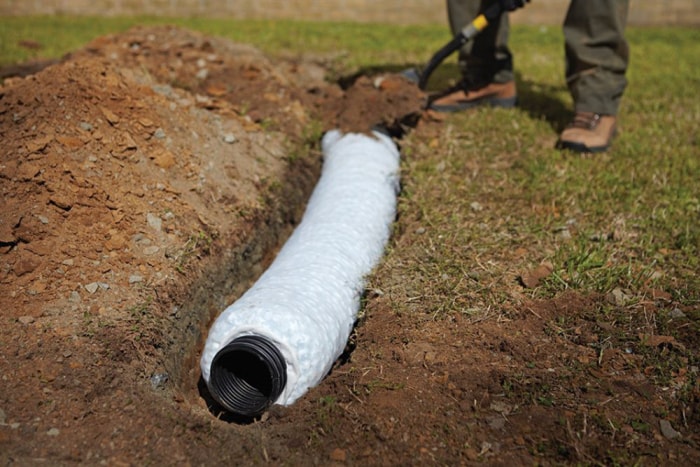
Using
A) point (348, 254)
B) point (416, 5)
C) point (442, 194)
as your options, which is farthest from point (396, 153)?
point (416, 5)

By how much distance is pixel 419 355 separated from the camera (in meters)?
2.43

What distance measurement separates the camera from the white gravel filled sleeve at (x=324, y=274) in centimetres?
237

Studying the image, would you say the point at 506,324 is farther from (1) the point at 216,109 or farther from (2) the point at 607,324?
(1) the point at 216,109

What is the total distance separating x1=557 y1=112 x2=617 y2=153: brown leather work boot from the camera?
4.07 m

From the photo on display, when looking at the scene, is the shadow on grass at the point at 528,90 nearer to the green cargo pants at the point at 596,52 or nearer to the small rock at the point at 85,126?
the green cargo pants at the point at 596,52

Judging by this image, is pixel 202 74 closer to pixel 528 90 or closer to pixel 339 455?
pixel 528 90

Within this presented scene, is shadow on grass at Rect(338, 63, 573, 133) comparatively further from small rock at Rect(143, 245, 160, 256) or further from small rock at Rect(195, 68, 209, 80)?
small rock at Rect(143, 245, 160, 256)

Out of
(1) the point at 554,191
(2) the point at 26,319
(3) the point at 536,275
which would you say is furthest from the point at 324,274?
(1) the point at 554,191

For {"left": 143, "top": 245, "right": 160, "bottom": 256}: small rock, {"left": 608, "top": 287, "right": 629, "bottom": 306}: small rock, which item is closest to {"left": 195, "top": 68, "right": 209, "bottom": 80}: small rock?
{"left": 143, "top": 245, "right": 160, "bottom": 256}: small rock

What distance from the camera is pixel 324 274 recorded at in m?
2.73

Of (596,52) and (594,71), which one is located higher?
(596,52)

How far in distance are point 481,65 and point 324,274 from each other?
2646mm

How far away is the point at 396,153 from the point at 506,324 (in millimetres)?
1763

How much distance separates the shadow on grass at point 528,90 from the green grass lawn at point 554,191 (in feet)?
0.06
